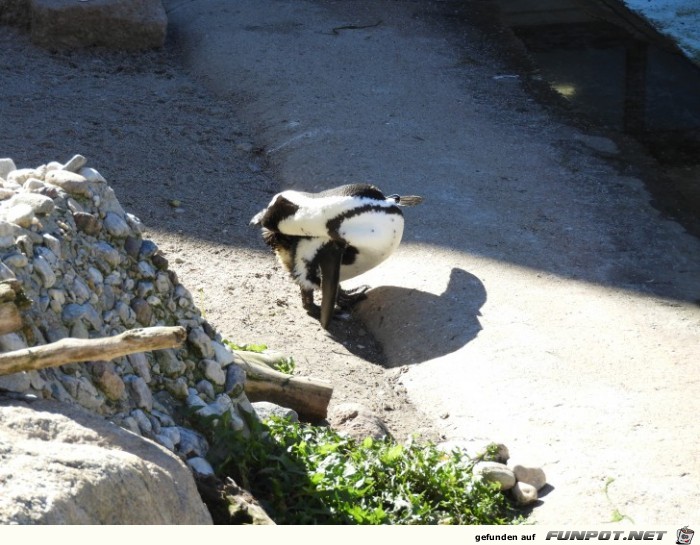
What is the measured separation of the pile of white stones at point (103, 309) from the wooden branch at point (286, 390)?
0.34 meters

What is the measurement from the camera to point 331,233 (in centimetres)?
488

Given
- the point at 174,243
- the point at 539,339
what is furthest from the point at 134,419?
the point at 174,243

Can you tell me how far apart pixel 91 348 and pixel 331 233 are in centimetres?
274

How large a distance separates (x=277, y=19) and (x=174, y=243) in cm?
385

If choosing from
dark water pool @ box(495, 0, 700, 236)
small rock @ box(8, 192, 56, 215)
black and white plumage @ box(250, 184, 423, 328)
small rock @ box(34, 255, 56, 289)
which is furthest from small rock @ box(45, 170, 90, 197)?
dark water pool @ box(495, 0, 700, 236)

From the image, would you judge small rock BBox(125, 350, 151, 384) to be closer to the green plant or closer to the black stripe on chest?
the green plant

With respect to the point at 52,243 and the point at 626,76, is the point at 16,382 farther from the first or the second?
the point at 626,76

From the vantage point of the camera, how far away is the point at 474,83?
7.73 meters

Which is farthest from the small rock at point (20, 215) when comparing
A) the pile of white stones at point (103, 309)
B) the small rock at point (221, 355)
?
the small rock at point (221, 355)

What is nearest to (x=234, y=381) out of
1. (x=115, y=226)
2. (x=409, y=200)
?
(x=115, y=226)

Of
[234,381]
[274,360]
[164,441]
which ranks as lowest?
[274,360]

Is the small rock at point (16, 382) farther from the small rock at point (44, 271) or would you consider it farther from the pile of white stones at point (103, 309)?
the small rock at point (44, 271)

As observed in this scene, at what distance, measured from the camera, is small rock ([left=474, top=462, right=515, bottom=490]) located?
134 inches

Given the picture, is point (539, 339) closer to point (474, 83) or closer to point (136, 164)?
point (136, 164)
